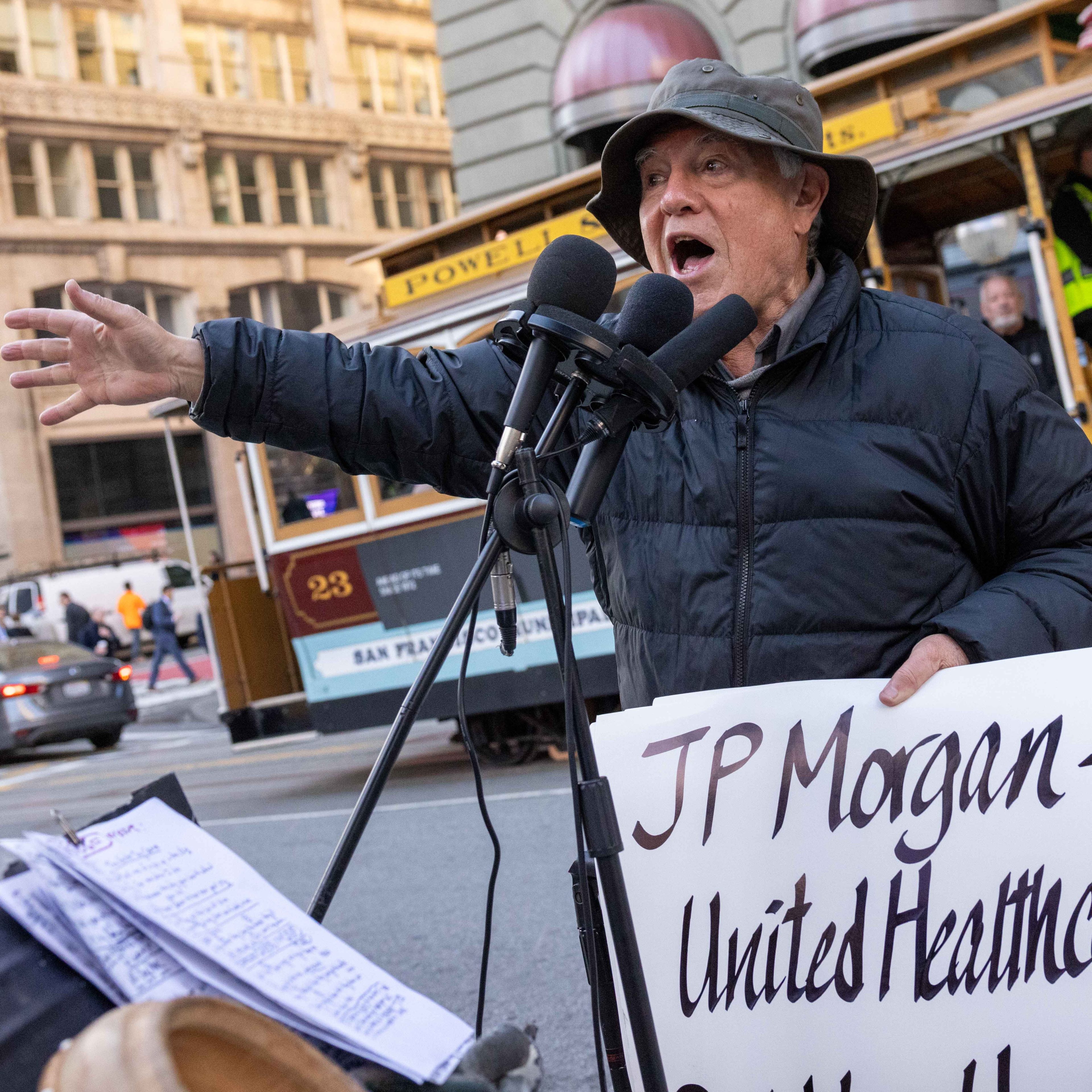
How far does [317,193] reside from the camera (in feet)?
118

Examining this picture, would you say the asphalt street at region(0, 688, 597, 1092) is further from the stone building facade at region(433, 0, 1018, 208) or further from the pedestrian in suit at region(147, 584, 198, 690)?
the pedestrian in suit at region(147, 584, 198, 690)

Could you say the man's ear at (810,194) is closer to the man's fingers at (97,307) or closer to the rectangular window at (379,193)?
the man's fingers at (97,307)

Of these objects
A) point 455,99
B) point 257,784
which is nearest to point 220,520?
point 455,99

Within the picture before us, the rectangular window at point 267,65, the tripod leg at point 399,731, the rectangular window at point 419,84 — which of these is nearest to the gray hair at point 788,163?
the tripod leg at point 399,731

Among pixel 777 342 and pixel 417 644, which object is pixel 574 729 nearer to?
pixel 777 342

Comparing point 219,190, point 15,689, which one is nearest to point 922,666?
point 15,689

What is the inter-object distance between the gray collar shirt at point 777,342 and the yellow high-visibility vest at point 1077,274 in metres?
5.12

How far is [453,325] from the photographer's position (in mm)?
8500

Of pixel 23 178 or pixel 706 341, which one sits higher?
pixel 23 178

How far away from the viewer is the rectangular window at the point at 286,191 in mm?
35281

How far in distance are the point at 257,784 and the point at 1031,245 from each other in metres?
7.01

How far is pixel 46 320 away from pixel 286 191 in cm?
3555

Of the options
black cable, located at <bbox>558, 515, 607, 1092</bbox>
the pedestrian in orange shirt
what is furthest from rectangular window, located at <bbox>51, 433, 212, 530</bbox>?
black cable, located at <bbox>558, 515, 607, 1092</bbox>

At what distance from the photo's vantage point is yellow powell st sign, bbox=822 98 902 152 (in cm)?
700
